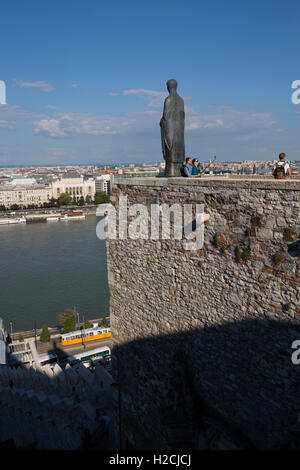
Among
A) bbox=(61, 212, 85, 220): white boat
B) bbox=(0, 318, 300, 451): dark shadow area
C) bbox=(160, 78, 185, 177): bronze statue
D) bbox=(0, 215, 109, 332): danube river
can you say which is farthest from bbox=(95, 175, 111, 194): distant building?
bbox=(0, 318, 300, 451): dark shadow area

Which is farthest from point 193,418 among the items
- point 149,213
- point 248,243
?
point 149,213

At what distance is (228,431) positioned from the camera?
3.62 metres

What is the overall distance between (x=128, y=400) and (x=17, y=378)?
461 cm

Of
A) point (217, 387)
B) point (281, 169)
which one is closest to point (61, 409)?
point (217, 387)

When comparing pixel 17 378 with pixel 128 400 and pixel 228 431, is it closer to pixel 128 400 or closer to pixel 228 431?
pixel 128 400

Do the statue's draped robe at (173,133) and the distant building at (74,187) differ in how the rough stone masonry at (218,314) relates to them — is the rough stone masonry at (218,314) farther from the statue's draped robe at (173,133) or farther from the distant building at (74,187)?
→ the distant building at (74,187)

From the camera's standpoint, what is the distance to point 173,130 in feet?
14.9

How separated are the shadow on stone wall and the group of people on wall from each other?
155 centimetres

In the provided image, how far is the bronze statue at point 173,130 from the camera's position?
4520mm

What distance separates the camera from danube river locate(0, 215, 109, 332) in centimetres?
2161

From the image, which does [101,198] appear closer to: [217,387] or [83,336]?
[83,336]

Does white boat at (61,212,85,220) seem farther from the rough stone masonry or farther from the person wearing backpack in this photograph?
the person wearing backpack

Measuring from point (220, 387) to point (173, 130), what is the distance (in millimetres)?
2797

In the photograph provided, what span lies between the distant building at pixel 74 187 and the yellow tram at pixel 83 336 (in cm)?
7207
